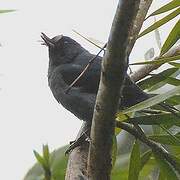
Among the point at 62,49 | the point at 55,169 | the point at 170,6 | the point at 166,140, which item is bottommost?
the point at 55,169

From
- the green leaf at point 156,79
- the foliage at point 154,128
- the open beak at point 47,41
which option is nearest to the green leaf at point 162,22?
the foliage at point 154,128

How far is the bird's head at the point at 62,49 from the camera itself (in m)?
1.62

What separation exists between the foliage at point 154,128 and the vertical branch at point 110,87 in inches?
5.4

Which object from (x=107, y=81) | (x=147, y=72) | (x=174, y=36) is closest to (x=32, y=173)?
(x=147, y=72)

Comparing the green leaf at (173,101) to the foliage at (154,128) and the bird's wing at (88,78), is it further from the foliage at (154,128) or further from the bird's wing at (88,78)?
the bird's wing at (88,78)

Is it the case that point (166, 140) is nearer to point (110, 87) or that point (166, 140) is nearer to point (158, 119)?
point (158, 119)

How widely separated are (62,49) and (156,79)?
469 millimetres

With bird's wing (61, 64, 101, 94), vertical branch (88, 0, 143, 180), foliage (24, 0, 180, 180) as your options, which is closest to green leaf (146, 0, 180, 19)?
foliage (24, 0, 180, 180)

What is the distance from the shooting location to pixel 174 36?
3.93ft

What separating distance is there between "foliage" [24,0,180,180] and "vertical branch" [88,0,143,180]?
0.45 feet

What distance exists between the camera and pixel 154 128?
127cm

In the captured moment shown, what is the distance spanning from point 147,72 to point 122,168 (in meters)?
0.26

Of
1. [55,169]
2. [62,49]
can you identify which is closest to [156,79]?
[55,169]

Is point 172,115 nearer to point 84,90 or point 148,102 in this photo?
point 148,102
